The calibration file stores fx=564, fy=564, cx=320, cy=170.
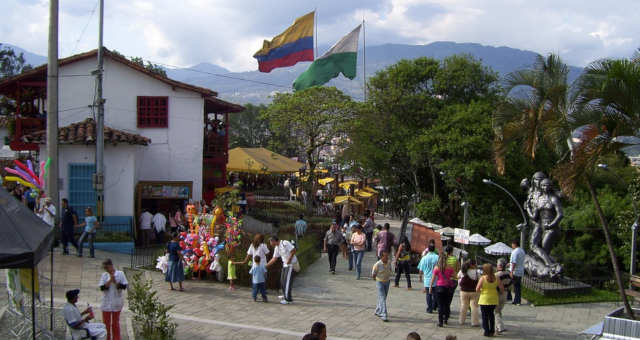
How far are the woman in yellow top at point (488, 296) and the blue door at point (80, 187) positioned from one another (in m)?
13.8

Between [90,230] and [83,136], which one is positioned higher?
[83,136]

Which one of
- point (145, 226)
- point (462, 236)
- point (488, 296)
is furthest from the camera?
point (145, 226)

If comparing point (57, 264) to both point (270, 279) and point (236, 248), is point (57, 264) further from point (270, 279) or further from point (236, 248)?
point (270, 279)

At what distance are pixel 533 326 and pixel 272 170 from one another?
20.9 meters

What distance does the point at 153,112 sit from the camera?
22.2 m

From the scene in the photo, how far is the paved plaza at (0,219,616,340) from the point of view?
34.4 feet

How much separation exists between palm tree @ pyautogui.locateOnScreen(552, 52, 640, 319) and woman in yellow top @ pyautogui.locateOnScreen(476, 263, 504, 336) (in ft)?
6.59

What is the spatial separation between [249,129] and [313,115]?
121ft

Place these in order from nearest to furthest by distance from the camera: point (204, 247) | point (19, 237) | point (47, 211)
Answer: point (19, 237) < point (204, 247) < point (47, 211)

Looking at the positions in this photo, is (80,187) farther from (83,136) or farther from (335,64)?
(335,64)

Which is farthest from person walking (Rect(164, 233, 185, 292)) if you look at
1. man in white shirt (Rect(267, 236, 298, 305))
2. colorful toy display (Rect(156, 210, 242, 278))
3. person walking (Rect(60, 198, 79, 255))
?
person walking (Rect(60, 198, 79, 255))

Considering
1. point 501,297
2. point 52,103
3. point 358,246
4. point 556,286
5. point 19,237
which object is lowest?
point 556,286

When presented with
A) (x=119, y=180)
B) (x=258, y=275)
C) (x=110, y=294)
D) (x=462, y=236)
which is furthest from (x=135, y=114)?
(x=110, y=294)

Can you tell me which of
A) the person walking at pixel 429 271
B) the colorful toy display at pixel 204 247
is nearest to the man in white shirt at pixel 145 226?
the colorful toy display at pixel 204 247
